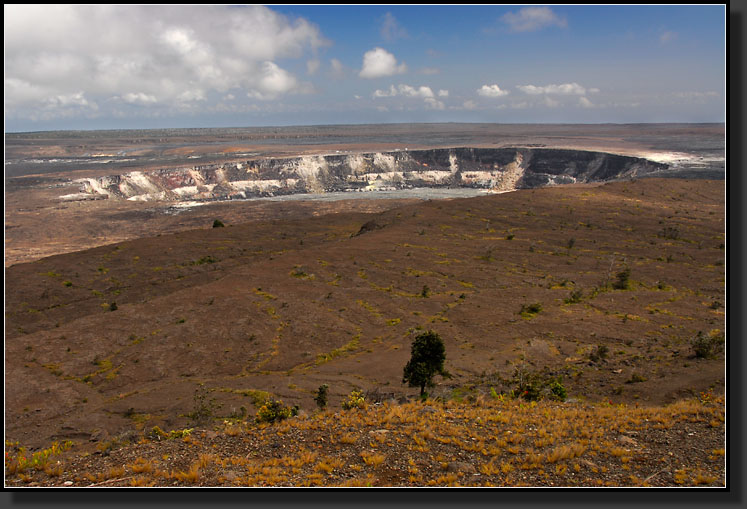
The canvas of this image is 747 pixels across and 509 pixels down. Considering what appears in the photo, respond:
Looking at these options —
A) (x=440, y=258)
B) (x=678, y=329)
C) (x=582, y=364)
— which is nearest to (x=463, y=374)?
(x=582, y=364)

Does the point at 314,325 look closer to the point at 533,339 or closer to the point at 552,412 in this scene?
the point at 533,339

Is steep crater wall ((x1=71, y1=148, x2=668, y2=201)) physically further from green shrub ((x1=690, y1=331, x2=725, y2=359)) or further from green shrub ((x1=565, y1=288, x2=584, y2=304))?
green shrub ((x1=690, y1=331, x2=725, y2=359))

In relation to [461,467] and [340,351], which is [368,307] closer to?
[340,351]

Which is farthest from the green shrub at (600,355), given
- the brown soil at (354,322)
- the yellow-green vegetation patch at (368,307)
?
the yellow-green vegetation patch at (368,307)

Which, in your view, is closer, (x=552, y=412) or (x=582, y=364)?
(x=552, y=412)

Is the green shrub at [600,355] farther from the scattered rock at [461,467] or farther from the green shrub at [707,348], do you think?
the scattered rock at [461,467]

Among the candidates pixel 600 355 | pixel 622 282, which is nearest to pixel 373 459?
pixel 600 355
